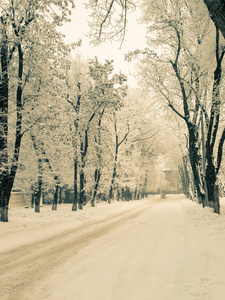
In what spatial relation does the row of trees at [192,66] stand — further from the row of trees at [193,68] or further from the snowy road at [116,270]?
the snowy road at [116,270]

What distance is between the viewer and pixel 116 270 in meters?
4.84

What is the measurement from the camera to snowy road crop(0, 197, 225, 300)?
378 centimetres

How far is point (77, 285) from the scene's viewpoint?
4141 millimetres

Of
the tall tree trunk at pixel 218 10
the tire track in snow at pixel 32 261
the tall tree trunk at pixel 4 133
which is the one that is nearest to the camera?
the tall tree trunk at pixel 218 10

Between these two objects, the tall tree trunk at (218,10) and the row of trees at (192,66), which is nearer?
the tall tree trunk at (218,10)

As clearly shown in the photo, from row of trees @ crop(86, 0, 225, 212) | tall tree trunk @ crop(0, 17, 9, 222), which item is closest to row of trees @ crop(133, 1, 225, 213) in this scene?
row of trees @ crop(86, 0, 225, 212)

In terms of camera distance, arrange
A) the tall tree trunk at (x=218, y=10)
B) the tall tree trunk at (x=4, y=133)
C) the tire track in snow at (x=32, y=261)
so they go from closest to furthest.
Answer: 1. the tall tree trunk at (x=218, y=10)
2. the tire track in snow at (x=32, y=261)
3. the tall tree trunk at (x=4, y=133)

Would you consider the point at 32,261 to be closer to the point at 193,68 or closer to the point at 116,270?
the point at 116,270

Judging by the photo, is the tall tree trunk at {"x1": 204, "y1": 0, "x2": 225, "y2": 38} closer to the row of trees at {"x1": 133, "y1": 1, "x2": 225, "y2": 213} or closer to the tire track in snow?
the tire track in snow

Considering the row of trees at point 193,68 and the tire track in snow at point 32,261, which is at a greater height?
the row of trees at point 193,68

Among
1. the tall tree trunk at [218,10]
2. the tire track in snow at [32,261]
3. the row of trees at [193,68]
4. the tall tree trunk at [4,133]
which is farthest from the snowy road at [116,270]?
the row of trees at [193,68]

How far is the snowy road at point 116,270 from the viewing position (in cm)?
378

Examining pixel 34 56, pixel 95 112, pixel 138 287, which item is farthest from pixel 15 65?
pixel 138 287

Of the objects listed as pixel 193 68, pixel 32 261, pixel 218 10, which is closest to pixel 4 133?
pixel 32 261
